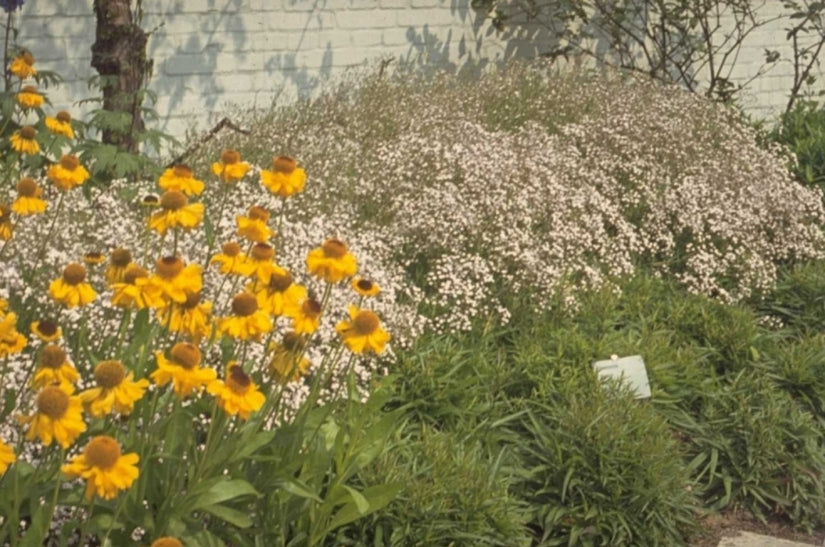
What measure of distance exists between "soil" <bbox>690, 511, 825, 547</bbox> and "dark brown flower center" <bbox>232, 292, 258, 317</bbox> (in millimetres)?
2290

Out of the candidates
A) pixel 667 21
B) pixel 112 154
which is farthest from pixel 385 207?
pixel 667 21

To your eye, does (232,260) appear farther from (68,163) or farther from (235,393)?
(68,163)

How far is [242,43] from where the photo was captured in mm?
8461

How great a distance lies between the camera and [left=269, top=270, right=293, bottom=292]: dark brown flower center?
314 cm

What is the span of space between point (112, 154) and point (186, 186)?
2.84m

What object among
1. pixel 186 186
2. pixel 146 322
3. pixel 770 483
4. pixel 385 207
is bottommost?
pixel 770 483

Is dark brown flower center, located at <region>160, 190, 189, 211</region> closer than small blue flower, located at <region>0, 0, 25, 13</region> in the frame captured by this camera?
Yes

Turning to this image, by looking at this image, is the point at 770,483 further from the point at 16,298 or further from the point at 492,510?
the point at 16,298

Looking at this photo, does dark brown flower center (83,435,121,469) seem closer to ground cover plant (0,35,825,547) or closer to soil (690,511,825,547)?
ground cover plant (0,35,825,547)

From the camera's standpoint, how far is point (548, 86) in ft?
28.8

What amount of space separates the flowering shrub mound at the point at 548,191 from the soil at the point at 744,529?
3.74ft

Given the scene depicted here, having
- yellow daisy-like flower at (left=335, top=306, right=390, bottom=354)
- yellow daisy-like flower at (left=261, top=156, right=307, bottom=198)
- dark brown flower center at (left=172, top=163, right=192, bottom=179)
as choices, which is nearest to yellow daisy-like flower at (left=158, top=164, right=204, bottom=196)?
dark brown flower center at (left=172, top=163, right=192, bottom=179)

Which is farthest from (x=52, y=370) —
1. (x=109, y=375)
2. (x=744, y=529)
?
(x=744, y=529)

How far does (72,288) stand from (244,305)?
376 mm
